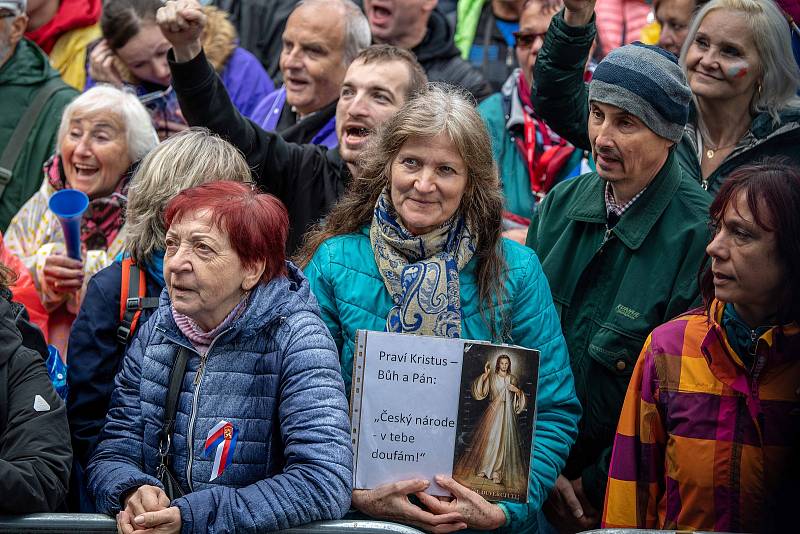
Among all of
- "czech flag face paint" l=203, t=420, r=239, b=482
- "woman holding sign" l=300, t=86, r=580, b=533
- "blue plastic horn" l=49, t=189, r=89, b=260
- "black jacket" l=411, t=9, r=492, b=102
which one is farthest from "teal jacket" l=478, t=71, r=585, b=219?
"czech flag face paint" l=203, t=420, r=239, b=482

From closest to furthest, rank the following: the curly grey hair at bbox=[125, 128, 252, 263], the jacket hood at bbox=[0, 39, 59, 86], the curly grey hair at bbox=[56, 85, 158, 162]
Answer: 1. the curly grey hair at bbox=[125, 128, 252, 263]
2. the curly grey hair at bbox=[56, 85, 158, 162]
3. the jacket hood at bbox=[0, 39, 59, 86]

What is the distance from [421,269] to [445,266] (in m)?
0.08

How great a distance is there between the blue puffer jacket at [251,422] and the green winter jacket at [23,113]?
260cm

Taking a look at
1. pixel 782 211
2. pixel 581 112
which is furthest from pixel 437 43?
pixel 782 211

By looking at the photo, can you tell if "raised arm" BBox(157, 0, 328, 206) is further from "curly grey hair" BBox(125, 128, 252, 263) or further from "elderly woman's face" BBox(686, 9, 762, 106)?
"elderly woman's face" BBox(686, 9, 762, 106)

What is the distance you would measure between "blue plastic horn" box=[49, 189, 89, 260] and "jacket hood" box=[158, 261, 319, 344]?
1116mm

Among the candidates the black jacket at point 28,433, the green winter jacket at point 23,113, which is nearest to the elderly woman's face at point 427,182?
the black jacket at point 28,433

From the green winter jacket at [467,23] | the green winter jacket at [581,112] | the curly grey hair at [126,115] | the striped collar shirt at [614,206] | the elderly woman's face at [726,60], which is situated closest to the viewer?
the striped collar shirt at [614,206]

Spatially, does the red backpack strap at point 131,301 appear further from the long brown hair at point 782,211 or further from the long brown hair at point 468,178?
the long brown hair at point 782,211

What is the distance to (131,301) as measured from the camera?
4.07m

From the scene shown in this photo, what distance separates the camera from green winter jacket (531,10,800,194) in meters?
4.63

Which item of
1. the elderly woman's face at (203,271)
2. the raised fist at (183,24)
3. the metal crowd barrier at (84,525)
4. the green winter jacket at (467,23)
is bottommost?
the metal crowd barrier at (84,525)

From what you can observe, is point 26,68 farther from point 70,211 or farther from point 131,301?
point 131,301

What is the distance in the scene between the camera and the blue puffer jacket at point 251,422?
3396 millimetres
